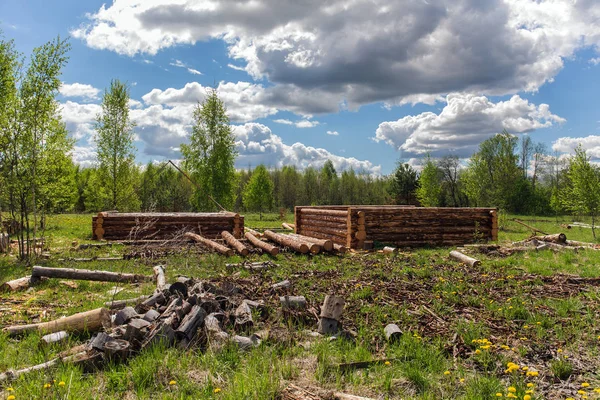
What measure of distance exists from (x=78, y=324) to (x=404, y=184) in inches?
1680

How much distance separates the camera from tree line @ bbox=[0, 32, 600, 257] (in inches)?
449

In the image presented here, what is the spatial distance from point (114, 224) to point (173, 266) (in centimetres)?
820

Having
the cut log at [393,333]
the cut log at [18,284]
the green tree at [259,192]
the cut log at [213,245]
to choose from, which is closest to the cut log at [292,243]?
the cut log at [213,245]

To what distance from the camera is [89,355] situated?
436cm

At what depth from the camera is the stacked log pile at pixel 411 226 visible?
14516mm

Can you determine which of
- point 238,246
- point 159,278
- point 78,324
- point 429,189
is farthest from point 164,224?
point 429,189

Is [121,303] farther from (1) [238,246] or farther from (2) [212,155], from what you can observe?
(2) [212,155]

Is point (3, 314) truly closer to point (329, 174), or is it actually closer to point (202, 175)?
point (202, 175)

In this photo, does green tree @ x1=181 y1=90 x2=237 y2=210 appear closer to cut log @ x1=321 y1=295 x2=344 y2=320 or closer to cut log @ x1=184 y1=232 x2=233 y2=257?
cut log @ x1=184 y1=232 x2=233 y2=257

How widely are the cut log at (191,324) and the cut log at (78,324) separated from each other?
3.60 ft

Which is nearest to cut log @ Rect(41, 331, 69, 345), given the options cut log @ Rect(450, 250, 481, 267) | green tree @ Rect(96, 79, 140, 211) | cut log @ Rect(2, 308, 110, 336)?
cut log @ Rect(2, 308, 110, 336)

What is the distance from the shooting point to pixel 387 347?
16.0ft

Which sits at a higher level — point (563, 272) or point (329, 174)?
point (329, 174)

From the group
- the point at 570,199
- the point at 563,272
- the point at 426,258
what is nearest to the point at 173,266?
the point at 426,258
